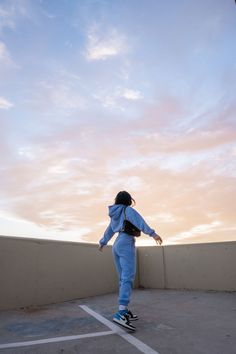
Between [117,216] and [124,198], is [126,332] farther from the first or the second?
[124,198]

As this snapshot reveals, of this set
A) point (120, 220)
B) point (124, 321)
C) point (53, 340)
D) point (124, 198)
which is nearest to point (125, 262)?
point (120, 220)

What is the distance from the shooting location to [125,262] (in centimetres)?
451

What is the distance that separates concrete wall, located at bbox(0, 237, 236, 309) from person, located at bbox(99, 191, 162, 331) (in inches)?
81.0

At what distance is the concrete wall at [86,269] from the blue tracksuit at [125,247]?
217 centimetres

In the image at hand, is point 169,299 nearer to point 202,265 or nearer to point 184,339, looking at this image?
point 202,265

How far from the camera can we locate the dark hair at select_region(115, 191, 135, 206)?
15.8 feet

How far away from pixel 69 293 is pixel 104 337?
349 cm

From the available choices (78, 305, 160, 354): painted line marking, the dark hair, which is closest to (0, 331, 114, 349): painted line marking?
(78, 305, 160, 354): painted line marking

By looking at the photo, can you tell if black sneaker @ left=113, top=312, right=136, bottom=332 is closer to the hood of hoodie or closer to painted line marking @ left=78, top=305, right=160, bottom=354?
painted line marking @ left=78, top=305, right=160, bottom=354

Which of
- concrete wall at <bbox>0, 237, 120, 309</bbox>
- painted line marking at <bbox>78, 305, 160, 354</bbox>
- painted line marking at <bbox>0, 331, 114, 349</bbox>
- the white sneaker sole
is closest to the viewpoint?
painted line marking at <bbox>78, 305, 160, 354</bbox>

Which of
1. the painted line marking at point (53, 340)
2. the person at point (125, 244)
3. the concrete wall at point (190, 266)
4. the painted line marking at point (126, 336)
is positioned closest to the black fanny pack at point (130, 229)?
the person at point (125, 244)

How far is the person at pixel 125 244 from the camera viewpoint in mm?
4301

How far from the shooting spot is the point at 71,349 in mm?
3297

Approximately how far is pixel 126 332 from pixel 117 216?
4.85 ft
